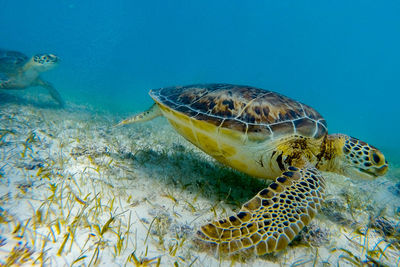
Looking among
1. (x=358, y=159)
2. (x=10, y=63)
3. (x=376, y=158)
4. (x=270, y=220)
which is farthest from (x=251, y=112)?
(x=10, y=63)

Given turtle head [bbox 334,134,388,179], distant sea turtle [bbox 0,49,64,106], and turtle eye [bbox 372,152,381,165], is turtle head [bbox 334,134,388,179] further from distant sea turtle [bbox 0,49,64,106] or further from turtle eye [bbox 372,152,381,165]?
distant sea turtle [bbox 0,49,64,106]

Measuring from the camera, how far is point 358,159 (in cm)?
288

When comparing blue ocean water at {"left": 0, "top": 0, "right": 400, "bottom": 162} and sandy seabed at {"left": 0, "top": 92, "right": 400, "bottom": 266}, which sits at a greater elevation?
blue ocean water at {"left": 0, "top": 0, "right": 400, "bottom": 162}

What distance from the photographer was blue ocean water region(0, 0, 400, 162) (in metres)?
94.0

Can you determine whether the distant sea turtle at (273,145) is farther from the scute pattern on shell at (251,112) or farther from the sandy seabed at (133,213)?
the sandy seabed at (133,213)

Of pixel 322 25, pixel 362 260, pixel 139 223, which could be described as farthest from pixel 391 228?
pixel 322 25

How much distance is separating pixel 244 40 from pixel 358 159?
404 ft

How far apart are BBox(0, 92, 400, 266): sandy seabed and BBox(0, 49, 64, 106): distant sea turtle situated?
581cm

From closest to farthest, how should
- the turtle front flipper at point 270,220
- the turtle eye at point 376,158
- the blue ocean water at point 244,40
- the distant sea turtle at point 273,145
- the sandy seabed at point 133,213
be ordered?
the sandy seabed at point 133,213
the turtle front flipper at point 270,220
the distant sea turtle at point 273,145
the turtle eye at point 376,158
the blue ocean water at point 244,40

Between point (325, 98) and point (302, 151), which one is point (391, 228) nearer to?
point (302, 151)

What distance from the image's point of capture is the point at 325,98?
10025cm

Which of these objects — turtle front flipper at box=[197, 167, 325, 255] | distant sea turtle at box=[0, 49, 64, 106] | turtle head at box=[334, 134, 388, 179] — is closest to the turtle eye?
turtle head at box=[334, 134, 388, 179]

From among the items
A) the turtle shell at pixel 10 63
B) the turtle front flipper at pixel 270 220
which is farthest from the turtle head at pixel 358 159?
the turtle shell at pixel 10 63

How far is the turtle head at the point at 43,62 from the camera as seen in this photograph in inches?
305
